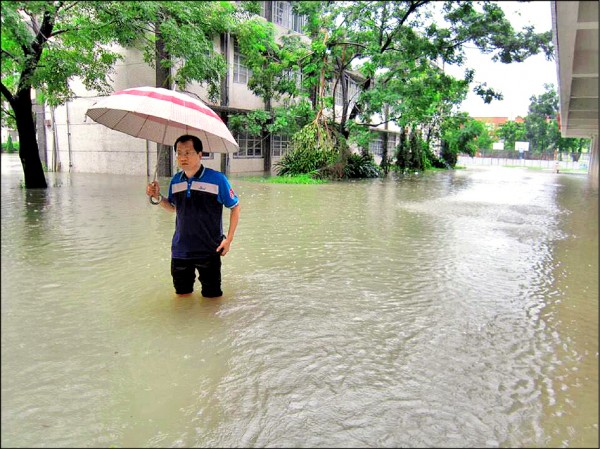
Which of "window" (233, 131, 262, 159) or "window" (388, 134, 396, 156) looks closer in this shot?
"window" (233, 131, 262, 159)

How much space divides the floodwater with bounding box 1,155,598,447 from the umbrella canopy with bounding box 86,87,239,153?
92cm

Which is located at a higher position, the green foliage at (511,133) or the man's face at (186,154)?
the green foliage at (511,133)

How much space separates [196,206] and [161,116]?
782mm

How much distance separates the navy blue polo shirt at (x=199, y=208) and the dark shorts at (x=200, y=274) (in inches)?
3.0

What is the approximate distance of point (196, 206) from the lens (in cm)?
377

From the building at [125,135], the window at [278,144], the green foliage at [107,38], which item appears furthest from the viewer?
the window at [278,144]

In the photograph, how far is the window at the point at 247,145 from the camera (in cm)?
2084

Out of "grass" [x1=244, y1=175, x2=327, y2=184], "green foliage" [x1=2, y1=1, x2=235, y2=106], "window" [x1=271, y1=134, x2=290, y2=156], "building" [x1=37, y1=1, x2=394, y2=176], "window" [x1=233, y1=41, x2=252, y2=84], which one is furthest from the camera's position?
"window" [x1=271, y1=134, x2=290, y2=156]

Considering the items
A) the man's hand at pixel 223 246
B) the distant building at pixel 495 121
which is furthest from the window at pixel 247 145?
the distant building at pixel 495 121

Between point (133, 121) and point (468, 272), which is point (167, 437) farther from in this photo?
point (468, 272)

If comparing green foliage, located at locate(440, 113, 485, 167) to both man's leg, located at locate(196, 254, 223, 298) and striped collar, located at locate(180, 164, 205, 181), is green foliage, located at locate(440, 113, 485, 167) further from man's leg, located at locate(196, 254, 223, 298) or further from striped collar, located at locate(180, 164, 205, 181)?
striped collar, located at locate(180, 164, 205, 181)

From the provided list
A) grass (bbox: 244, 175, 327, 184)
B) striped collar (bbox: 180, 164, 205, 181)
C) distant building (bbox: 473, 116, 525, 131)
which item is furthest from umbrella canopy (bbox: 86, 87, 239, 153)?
distant building (bbox: 473, 116, 525, 131)

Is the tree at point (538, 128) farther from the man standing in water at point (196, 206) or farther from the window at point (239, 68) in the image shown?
the man standing in water at point (196, 206)

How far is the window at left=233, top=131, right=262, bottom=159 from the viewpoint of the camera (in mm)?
20844
